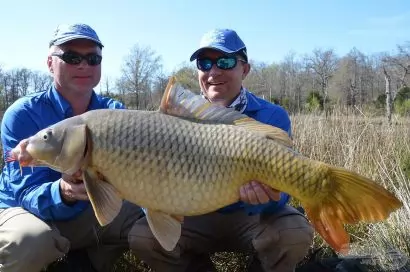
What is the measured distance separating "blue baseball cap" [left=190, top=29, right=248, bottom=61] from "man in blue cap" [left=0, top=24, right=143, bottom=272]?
55 cm

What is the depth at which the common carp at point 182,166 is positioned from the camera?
1.62 meters

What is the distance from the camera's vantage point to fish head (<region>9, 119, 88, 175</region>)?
5.37ft

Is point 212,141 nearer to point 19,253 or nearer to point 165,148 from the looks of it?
point 165,148

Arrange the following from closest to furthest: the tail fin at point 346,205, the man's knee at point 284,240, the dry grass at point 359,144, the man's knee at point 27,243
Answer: the tail fin at point 346,205 < the man's knee at point 27,243 < the man's knee at point 284,240 < the dry grass at point 359,144

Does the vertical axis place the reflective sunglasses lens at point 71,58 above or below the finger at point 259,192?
above

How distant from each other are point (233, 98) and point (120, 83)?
126ft

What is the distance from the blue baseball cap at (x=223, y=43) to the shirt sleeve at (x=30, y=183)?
922 mm

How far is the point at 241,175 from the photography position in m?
1.67

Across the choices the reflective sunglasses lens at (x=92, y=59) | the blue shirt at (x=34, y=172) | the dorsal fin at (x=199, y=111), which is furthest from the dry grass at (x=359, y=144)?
the blue shirt at (x=34, y=172)

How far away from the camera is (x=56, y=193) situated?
201cm

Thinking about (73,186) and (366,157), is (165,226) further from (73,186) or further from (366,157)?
(366,157)

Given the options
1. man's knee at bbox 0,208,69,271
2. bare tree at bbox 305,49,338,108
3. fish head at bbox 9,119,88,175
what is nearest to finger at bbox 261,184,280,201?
fish head at bbox 9,119,88,175

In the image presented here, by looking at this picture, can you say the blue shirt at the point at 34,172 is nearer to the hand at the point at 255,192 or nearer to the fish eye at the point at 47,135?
the fish eye at the point at 47,135

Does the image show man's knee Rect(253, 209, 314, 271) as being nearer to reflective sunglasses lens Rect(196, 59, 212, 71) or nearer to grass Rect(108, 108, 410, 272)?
grass Rect(108, 108, 410, 272)
